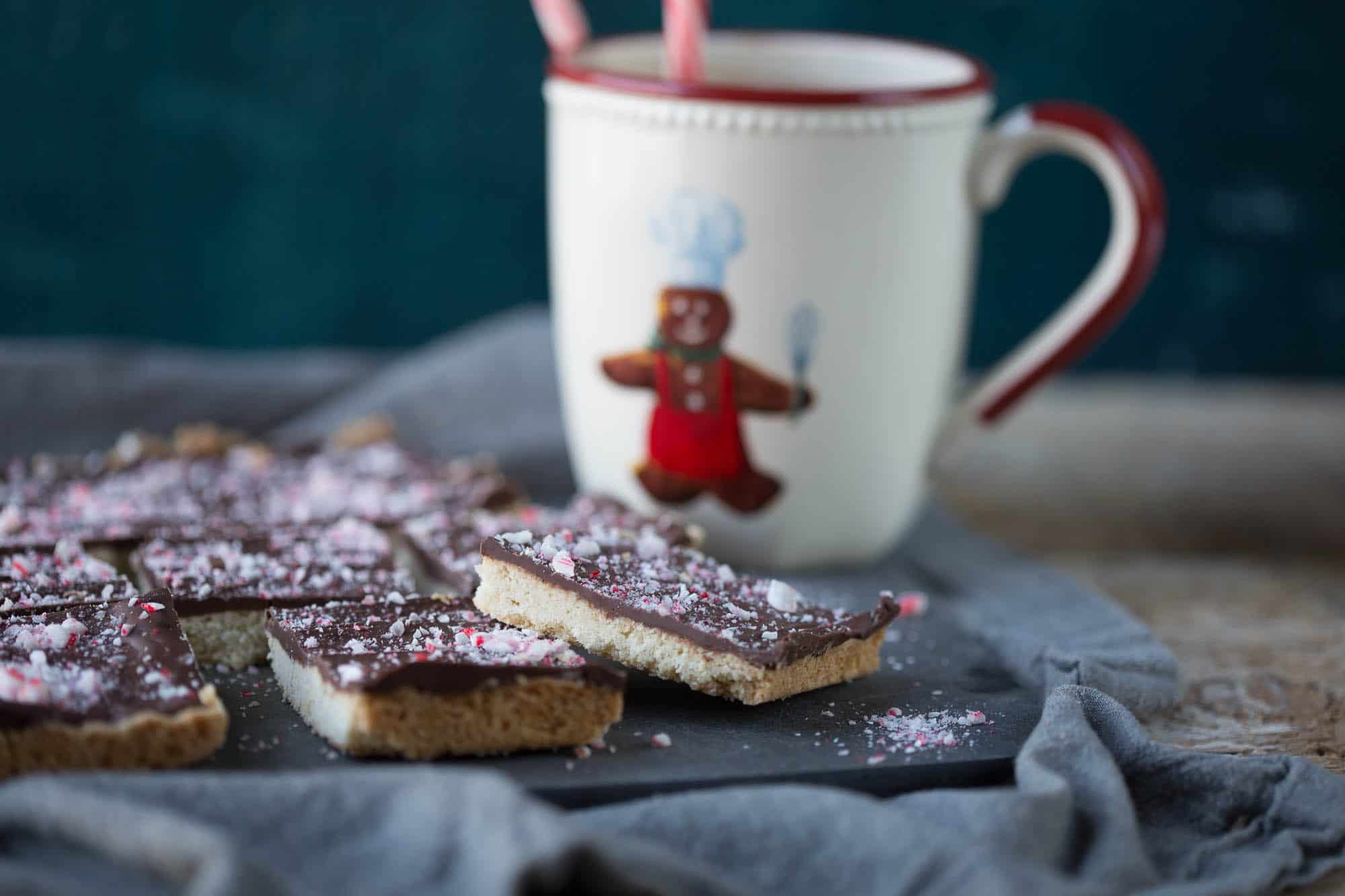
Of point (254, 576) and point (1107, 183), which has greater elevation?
point (1107, 183)

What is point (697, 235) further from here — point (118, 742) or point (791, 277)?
point (118, 742)

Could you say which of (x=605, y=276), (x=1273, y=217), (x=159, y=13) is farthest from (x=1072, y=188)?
(x=159, y=13)

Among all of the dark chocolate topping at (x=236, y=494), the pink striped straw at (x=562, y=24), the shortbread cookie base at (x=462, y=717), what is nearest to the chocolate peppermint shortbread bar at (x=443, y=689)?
the shortbread cookie base at (x=462, y=717)

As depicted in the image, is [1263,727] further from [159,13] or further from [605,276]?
[159,13]

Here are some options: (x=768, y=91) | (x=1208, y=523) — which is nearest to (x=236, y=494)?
(x=768, y=91)

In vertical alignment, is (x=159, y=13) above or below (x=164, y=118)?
above
